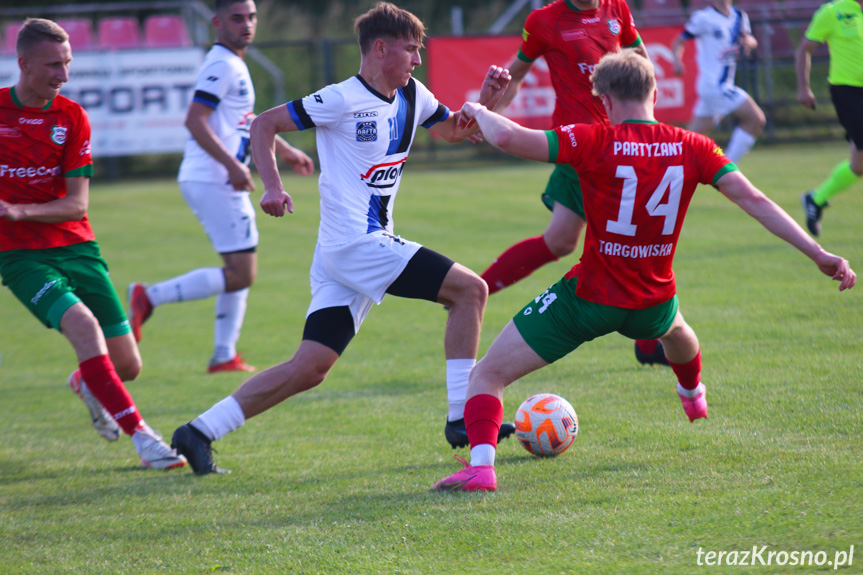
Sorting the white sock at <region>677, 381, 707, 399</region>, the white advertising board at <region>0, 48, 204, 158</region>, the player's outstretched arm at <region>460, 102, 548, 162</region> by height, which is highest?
the player's outstretched arm at <region>460, 102, 548, 162</region>

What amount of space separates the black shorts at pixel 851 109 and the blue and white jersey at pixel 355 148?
5759 millimetres

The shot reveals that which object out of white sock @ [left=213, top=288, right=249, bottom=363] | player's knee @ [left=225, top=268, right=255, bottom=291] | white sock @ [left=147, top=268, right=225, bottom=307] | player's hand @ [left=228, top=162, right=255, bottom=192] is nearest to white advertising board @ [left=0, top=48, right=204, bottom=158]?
white sock @ [left=147, top=268, right=225, bottom=307]

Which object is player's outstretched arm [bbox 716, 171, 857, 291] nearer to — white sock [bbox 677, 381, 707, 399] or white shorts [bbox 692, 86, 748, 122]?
white sock [bbox 677, 381, 707, 399]

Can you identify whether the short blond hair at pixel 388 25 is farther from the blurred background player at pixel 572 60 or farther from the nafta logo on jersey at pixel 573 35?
the nafta logo on jersey at pixel 573 35

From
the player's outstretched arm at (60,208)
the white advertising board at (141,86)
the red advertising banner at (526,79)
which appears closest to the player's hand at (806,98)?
the player's outstretched arm at (60,208)

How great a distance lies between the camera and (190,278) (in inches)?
272

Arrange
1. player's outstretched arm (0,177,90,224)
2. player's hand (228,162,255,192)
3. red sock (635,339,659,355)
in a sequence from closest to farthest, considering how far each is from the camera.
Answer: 1. player's outstretched arm (0,177,90,224)
2. red sock (635,339,659,355)
3. player's hand (228,162,255,192)

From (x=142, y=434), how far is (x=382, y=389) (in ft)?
5.71

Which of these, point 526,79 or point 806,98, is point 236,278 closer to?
point 806,98

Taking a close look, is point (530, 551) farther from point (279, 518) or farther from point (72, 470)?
point (72, 470)

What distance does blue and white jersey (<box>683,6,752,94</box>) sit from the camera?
1187cm

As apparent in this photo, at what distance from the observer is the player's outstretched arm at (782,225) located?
3.57 metres

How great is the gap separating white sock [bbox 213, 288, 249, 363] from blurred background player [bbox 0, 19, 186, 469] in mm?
2134

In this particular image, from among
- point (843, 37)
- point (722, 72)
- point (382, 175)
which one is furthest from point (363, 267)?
point (722, 72)
